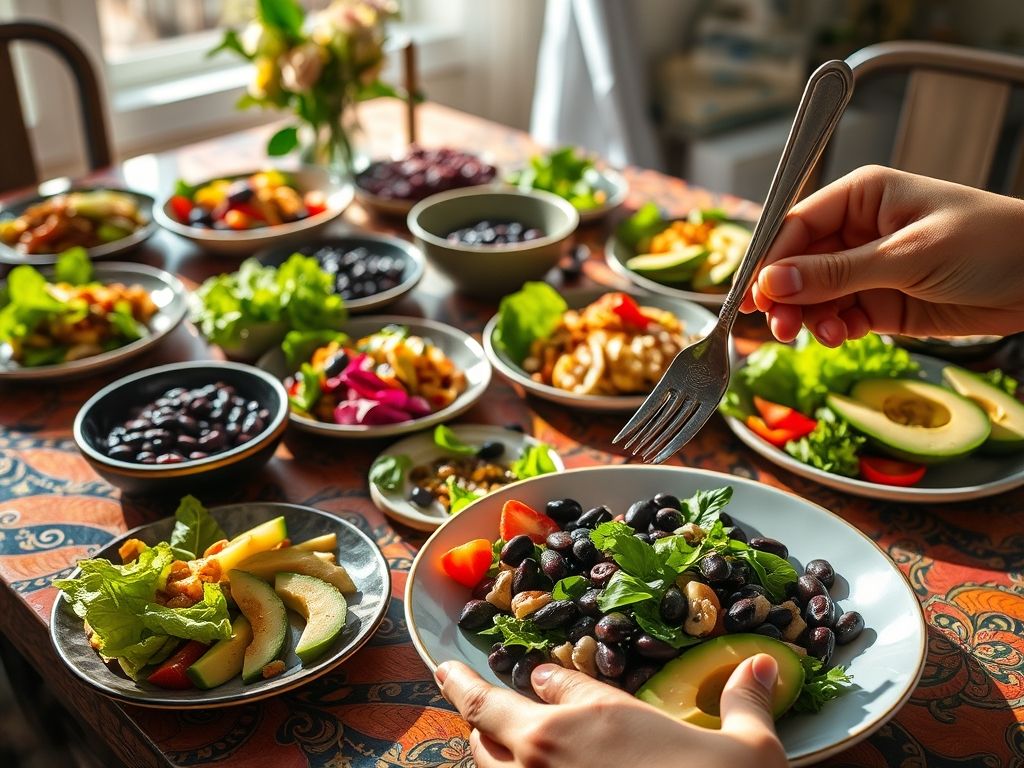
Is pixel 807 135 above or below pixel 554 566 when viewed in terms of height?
above

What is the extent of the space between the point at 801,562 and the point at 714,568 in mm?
181

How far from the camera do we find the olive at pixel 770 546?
103cm

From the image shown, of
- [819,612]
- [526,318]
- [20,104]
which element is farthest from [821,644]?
[20,104]

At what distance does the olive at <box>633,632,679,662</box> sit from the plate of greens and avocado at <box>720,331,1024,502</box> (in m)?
0.44

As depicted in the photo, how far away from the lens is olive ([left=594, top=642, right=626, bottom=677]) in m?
0.88

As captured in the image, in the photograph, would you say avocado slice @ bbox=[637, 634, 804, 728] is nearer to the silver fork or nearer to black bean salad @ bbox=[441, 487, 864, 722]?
black bean salad @ bbox=[441, 487, 864, 722]

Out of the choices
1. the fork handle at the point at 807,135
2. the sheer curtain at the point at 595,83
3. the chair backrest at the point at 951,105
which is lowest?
the sheer curtain at the point at 595,83

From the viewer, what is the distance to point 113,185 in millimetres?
2186

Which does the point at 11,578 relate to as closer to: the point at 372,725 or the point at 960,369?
the point at 372,725

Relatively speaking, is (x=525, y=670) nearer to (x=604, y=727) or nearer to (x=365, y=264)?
(x=604, y=727)

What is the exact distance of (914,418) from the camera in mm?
1335

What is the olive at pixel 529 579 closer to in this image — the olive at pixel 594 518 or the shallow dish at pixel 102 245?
the olive at pixel 594 518

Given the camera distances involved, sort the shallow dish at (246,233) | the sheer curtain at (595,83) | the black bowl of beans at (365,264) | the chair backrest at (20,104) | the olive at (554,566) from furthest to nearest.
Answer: the sheer curtain at (595,83)
the chair backrest at (20,104)
the shallow dish at (246,233)
the black bowl of beans at (365,264)
the olive at (554,566)

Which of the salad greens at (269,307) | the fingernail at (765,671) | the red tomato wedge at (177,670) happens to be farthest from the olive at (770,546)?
the salad greens at (269,307)
